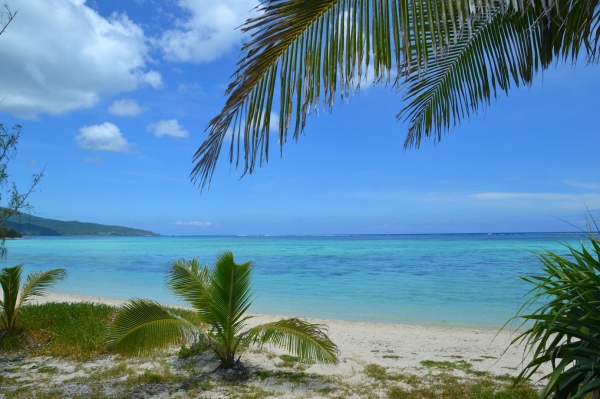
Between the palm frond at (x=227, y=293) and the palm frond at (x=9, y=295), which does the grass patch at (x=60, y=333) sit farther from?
the palm frond at (x=227, y=293)

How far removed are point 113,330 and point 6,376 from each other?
182 centimetres

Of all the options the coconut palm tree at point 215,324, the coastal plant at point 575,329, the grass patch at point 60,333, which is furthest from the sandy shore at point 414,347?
the coastal plant at point 575,329

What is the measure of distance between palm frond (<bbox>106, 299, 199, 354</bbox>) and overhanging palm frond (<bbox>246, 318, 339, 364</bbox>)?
104 cm

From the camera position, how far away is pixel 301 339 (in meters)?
6.00

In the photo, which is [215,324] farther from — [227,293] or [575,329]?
[575,329]

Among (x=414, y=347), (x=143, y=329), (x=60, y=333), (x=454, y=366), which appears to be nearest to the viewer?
(x=143, y=329)

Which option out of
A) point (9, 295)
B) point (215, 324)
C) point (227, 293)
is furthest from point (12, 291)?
point (227, 293)

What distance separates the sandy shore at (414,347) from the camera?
695cm

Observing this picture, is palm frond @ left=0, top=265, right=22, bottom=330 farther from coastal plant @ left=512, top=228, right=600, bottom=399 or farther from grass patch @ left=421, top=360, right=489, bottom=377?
coastal plant @ left=512, top=228, right=600, bottom=399

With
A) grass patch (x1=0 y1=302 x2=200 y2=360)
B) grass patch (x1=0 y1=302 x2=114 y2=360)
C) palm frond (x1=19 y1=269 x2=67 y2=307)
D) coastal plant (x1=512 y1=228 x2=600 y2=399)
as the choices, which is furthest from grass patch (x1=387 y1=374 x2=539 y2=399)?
palm frond (x1=19 y1=269 x2=67 y2=307)

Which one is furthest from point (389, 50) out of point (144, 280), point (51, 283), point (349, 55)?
point (144, 280)

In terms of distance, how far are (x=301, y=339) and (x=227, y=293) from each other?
3.88 ft

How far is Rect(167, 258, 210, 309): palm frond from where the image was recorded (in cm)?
647

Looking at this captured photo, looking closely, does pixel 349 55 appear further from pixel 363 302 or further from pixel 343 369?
pixel 363 302
